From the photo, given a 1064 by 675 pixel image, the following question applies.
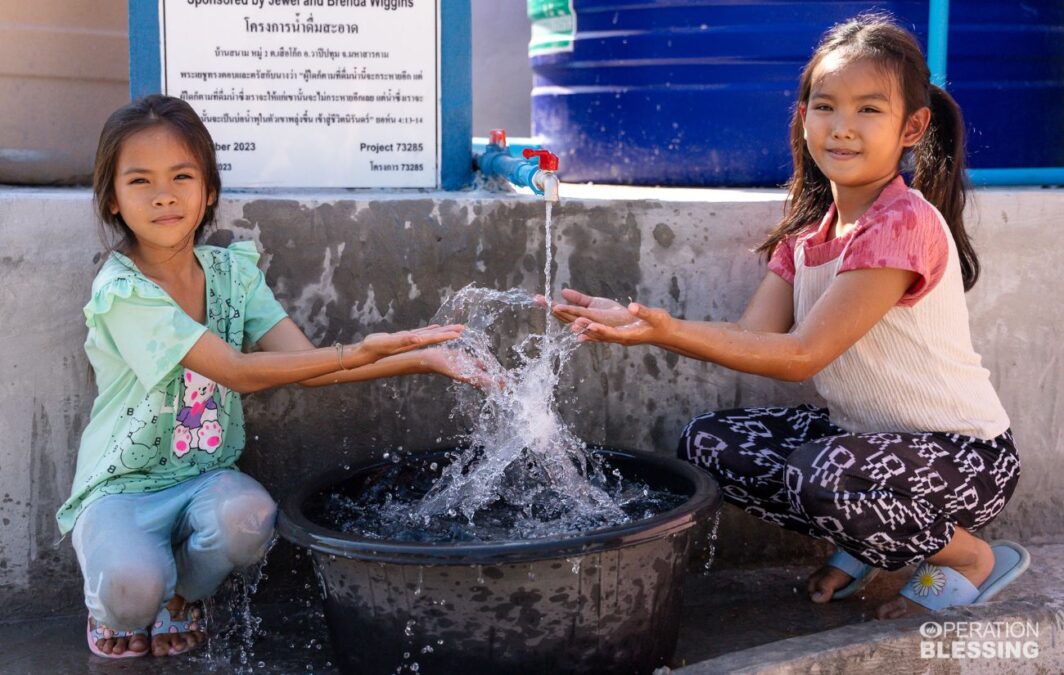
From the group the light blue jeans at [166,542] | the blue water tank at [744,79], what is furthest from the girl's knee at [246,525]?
the blue water tank at [744,79]

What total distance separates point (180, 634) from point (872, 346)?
1.55 meters

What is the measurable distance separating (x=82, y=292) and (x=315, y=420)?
0.57 m

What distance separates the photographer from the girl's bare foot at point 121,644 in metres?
2.50

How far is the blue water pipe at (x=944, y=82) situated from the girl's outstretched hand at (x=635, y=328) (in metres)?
1.23

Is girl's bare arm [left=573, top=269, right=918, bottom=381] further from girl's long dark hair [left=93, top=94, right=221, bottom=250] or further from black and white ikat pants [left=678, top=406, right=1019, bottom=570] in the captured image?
girl's long dark hair [left=93, top=94, right=221, bottom=250]

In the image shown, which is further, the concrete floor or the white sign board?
the white sign board

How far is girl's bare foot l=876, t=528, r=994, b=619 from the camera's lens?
2.54 m

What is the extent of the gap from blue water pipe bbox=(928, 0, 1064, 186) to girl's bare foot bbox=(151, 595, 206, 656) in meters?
2.08

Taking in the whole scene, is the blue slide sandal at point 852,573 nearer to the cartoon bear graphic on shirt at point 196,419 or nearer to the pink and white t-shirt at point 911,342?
the pink and white t-shirt at point 911,342

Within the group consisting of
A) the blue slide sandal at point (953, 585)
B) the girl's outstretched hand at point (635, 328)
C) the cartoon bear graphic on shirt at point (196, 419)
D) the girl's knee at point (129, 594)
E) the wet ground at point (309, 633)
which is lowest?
the wet ground at point (309, 633)

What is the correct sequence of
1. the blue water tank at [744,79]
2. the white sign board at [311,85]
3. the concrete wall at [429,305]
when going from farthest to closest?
the blue water tank at [744,79]
the white sign board at [311,85]
the concrete wall at [429,305]

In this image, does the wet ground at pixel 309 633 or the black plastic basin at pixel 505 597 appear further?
the wet ground at pixel 309 633

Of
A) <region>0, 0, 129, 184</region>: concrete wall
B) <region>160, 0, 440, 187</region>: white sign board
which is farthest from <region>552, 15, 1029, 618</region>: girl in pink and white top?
<region>0, 0, 129, 184</region>: concrete wall

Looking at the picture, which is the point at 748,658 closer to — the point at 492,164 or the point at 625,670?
the point at 625,670
